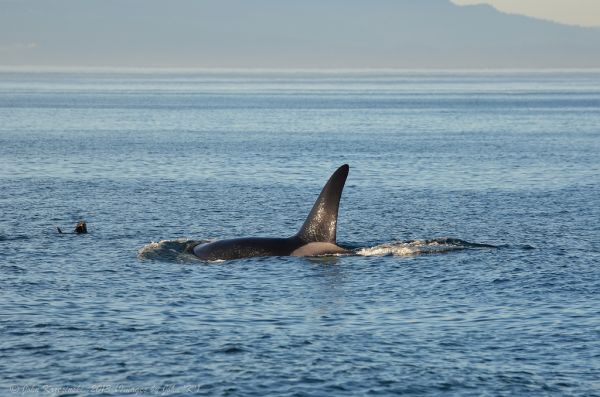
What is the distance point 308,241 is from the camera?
33906mm

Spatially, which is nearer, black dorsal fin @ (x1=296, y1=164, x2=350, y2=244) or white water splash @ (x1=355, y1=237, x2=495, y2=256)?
black dorsal fin @ (x1=296, y1=164, x2=350, y2=244)

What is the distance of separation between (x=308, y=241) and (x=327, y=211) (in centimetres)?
120

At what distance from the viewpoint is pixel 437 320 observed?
2614 cm

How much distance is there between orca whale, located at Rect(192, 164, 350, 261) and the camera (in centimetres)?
3334

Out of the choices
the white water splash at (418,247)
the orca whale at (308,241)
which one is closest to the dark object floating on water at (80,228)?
the orca whale at (308,241)

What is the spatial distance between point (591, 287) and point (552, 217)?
51.5 ft

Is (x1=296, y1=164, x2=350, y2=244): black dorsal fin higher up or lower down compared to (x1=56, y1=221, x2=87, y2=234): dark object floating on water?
higher up

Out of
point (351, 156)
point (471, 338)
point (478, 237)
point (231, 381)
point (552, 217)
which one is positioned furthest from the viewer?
point (351, 156)

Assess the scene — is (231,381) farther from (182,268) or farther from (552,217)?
(552,217)

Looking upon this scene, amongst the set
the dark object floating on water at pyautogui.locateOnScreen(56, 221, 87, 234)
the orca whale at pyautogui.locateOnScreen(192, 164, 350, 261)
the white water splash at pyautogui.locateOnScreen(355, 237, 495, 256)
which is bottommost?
the dark object floating on water at pyautogui.locateOnScreen(56, 221, 87, 234)

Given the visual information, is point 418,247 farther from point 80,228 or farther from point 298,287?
point 80,228

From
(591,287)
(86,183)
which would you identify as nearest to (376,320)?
(591,287)

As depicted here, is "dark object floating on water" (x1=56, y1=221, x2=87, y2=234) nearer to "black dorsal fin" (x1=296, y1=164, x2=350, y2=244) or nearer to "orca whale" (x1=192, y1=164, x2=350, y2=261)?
"orca whale" (x1=192, y1=164, x2=350, y2=261)

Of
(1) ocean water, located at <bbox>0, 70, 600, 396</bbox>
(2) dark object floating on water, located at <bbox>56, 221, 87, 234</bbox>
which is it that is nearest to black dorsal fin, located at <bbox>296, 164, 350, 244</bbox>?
(1) ocean water, located at <bbox>0, 70, 600, 396</bbox>
